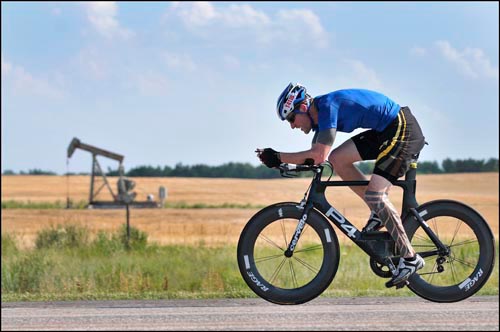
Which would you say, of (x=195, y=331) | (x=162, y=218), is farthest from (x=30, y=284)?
(x=162, y=218)

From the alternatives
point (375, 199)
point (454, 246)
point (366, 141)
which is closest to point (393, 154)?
point (366, 141)

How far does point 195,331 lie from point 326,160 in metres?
63.6

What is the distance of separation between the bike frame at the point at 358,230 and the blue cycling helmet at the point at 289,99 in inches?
36.9

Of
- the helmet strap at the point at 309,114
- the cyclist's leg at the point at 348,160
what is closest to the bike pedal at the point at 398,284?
the cyclist's leg at the point at 348,160

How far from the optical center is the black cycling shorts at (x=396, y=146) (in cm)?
672

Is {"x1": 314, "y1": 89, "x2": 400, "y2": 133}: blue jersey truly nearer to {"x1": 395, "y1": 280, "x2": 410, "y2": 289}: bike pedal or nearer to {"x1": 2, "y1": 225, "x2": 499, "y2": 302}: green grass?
{"x1": 395, "y1": 280, "x2": 410, "y2": 289}: bike pedal

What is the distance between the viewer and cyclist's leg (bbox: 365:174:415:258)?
683 centimetres

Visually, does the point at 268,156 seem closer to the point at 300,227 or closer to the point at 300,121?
the point at 300,121

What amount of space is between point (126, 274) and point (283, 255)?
46.6 meters

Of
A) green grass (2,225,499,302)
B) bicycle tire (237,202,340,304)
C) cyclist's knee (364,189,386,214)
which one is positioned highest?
cyclist's knee (364,189,386,214)

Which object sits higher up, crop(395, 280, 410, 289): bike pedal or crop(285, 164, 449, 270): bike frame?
crop(285, 164, 449, 270): bike frame

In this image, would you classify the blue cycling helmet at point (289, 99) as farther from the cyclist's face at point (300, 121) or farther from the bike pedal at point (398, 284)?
the bike pedal at point (398, 284)

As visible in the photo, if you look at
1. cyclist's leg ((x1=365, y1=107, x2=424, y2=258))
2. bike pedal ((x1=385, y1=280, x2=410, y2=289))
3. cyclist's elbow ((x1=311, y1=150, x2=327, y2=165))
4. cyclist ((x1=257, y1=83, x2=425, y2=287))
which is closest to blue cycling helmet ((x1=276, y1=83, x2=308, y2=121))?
cyclist ((x1=257, y1=83, x2=425, y2=287))

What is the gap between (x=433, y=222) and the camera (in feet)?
25.2
